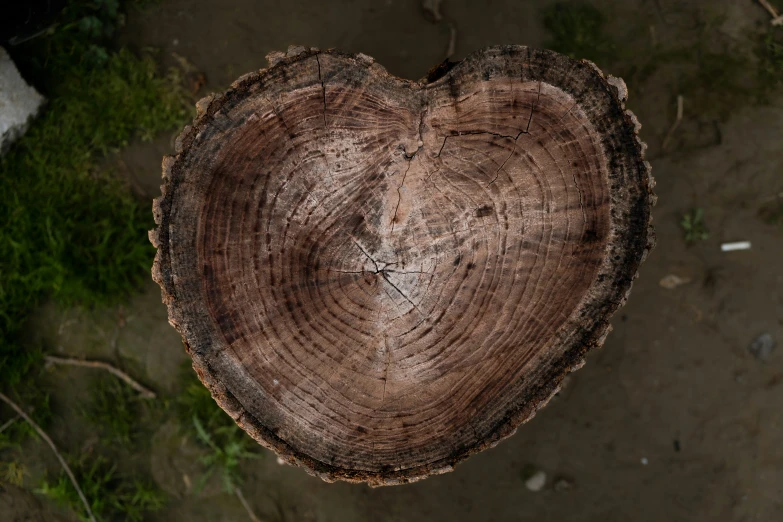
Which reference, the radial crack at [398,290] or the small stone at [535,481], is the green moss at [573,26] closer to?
the radial crack at [398,290]

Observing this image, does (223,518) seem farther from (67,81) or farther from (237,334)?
(67,81)

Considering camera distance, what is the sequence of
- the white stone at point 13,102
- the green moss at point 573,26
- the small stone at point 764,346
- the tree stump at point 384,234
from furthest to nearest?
the small stone at point 764,346
the green moss at point 573,26
the white stone at point 13,102
the tree stump at point 384,234

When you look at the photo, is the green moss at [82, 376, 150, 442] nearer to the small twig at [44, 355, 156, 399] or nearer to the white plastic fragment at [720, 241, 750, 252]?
the small twig at [44, 355, 156, 399]

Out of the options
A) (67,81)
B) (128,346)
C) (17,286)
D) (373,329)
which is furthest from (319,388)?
(67,81)

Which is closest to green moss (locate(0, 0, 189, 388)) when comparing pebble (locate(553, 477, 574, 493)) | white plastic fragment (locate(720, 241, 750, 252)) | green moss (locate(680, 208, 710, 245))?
pebble (locate(553, 477, 574, 493))

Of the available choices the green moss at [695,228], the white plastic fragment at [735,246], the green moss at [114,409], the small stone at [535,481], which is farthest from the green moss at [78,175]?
the white plastic fragment at [735,246]

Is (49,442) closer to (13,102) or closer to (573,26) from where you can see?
(13,102)
